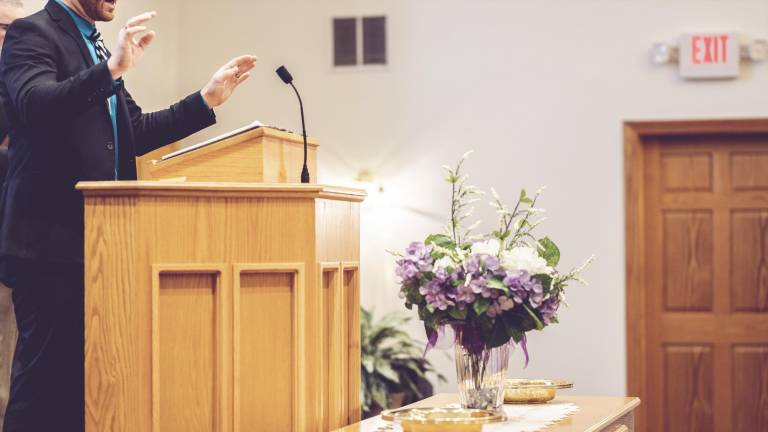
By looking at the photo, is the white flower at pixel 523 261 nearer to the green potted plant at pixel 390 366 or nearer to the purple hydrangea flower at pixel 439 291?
the purple hydrangea flower at pixel 439 291

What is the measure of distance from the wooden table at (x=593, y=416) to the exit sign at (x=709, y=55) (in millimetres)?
3237

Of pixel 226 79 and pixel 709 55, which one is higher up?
pixel 709 55

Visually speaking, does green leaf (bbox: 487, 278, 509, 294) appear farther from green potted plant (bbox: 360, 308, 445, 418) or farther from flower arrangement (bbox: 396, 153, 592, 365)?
green potted plant (bbox: 360, 308, 445, 418)

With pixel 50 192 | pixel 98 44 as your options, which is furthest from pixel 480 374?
pixel 98 44

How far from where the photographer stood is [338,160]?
6.51 meters

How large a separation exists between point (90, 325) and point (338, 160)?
4274mm

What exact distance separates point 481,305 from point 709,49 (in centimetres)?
394

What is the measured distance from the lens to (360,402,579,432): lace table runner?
2596 millimetres

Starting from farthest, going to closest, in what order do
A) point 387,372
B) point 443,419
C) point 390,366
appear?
point 390,366 → point 387,372 → point 443,419

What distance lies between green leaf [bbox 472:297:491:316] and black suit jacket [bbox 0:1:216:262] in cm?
93

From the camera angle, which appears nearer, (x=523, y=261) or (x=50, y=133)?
(x=50, y=133)

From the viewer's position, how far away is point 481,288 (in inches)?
104

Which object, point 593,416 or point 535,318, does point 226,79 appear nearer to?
point 535,318

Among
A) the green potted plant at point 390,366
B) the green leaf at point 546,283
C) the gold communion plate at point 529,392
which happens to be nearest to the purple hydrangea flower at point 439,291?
the green leaf at point 546,283
